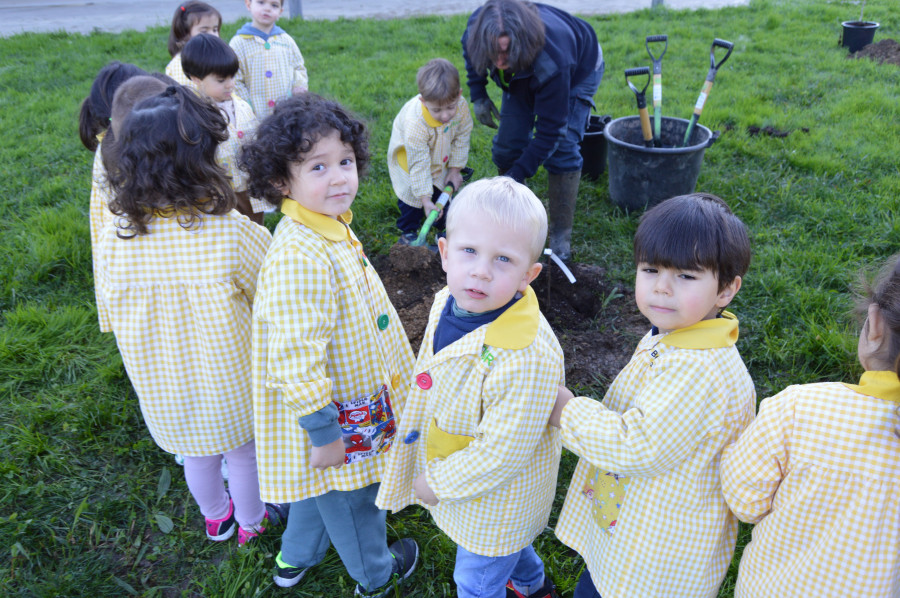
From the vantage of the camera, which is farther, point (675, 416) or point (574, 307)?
point (574, 307)

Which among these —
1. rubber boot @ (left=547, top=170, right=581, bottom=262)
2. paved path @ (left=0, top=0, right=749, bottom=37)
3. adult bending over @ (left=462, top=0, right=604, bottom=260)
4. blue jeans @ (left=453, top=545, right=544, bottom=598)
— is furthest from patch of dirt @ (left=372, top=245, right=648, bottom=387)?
paved path @ (left=0, top=0, right=749, bottom=37)

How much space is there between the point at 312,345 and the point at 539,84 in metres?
2.25

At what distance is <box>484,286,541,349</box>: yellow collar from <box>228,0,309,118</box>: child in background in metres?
3.23

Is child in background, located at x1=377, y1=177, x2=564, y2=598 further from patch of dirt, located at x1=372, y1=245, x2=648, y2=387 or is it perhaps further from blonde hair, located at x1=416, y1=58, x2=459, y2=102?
blonde hair, located at x1=416, y1=58, x2=459, y2=102

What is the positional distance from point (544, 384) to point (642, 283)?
1.07 ft

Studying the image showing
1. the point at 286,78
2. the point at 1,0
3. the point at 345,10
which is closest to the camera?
the point at 286,78

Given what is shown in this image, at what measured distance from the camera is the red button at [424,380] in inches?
64.9

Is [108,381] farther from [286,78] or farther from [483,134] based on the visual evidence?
[483,134]

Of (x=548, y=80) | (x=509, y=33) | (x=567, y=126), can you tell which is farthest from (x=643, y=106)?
(x=509, y=33)

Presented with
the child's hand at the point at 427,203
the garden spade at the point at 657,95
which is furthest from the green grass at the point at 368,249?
the garden spade at the point at 657,95

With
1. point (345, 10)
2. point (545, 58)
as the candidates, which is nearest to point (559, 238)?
point (545, 58)

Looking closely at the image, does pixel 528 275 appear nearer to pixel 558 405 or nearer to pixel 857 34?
pixel 558 405

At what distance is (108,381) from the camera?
3.10 meters

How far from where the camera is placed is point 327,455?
1.66 m
